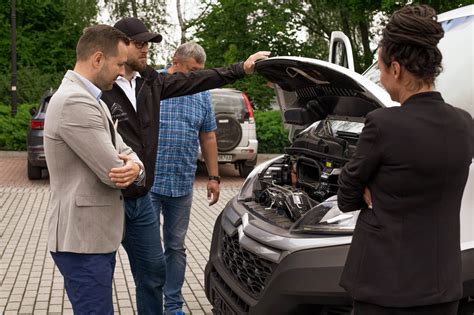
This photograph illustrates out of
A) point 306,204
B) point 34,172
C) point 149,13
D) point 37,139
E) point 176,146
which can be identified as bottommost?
point 34,172

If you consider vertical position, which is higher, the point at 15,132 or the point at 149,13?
the point at 149,13

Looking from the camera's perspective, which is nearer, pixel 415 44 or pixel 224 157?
pixel 415 44

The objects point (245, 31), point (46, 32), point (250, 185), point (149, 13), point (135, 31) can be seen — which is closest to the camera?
point (135, 31)

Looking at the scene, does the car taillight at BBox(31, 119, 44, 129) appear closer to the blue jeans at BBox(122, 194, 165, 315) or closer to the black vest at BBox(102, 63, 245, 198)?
the black vest at BBox(102, 63, 245, 198)

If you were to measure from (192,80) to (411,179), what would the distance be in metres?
2.36

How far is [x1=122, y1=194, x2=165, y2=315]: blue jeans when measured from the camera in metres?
4.28

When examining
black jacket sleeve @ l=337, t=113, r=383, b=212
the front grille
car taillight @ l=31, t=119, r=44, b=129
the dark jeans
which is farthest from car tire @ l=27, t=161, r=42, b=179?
black jacket sleeve @ l=337, t=113, r=383, b=212

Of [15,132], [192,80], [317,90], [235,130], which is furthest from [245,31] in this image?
[317,90]

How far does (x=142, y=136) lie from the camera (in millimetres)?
4328

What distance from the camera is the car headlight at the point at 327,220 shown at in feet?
10.8

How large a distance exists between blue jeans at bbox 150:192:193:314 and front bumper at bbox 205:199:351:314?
3.25ft

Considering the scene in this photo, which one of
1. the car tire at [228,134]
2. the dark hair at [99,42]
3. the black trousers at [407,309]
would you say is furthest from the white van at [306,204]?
the car tire at [228,134]

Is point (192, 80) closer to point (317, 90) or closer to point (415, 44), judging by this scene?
point (317, 90)

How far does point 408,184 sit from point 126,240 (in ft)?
7.46
